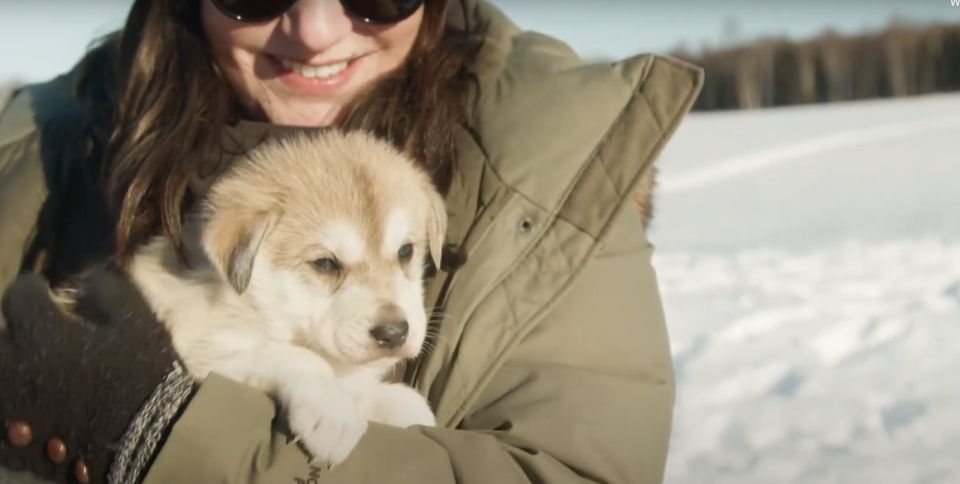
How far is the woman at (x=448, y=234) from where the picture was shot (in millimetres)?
1836

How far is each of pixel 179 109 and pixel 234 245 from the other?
436mm

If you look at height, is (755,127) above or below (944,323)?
below

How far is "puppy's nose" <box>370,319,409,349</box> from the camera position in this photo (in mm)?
2031

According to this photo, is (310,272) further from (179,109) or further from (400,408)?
(179,109)

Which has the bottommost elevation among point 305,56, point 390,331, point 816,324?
point 816,324

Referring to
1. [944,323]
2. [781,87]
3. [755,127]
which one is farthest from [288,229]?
[781,87]

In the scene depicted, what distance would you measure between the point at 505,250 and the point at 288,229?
1.44 ft

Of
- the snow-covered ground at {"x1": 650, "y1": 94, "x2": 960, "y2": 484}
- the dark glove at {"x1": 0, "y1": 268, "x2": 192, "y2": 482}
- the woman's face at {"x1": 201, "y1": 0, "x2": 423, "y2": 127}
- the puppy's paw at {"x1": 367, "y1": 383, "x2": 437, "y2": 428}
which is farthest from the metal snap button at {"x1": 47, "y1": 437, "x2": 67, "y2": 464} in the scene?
the snow-covered ground at {"x1": 650, "y1": 94, "x2": 960, "y2": 484}

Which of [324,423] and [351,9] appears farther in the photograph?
[351,9]

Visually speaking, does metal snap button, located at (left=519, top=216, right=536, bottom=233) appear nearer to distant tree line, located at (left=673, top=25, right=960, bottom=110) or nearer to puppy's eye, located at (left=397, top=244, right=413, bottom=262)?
puppy's eye, located at (left=397, top=244, right=413, bottom=262)

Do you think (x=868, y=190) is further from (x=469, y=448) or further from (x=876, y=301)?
(x=469, y=448)

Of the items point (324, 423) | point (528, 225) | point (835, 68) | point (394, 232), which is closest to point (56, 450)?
point (324, 423)

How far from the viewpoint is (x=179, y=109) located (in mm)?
2363

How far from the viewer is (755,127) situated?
19.0m
